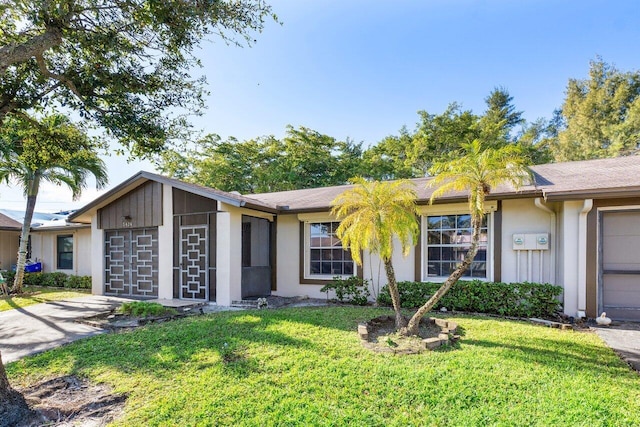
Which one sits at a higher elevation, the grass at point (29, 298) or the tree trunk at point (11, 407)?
the tree trunk at point (11, 407)

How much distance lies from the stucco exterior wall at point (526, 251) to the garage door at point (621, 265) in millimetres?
937

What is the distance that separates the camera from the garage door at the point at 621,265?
23.3 feet

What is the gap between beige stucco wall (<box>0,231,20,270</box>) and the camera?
16.9 metres

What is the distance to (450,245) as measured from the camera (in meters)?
8.84

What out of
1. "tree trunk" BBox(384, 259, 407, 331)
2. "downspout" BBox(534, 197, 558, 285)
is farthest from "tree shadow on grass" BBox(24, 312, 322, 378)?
"downspout" BBox(534, 197, 558, 285)

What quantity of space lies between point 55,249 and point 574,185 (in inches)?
806

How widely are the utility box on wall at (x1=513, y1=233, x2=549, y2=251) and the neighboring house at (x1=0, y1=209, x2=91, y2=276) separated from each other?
1625cm

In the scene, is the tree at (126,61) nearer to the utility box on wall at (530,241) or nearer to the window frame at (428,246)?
the window frame at (428,246)

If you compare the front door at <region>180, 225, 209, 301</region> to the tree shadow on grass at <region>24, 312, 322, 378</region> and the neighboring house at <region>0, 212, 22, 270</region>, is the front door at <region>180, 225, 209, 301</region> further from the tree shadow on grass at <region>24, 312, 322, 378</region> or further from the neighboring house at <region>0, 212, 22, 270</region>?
the neighboring house at <region>0, 212, 22, 270</region>

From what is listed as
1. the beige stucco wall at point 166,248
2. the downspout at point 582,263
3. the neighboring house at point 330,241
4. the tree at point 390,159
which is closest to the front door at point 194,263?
the neighboring house at point 330,241

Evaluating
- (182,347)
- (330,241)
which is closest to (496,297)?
(330,241)

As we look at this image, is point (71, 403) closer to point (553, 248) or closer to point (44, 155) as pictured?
point (44, 155)

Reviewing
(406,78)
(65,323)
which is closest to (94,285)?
(65,323)

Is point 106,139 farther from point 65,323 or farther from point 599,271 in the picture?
point 599,271
